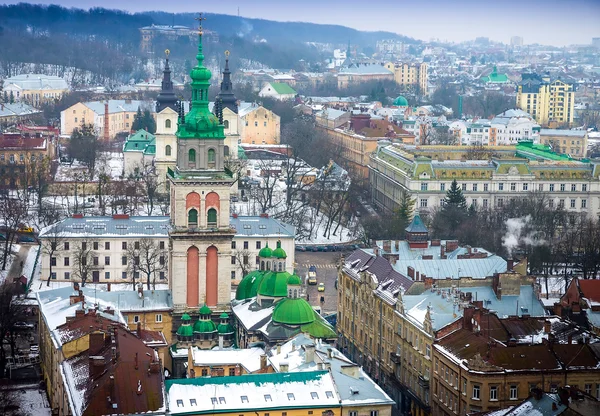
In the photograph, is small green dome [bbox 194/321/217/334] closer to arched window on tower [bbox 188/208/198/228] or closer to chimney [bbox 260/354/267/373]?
arched window on tower [bbox 188/208/198/228]

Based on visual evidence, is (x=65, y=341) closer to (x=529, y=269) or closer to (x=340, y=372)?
(x=340, y=372)

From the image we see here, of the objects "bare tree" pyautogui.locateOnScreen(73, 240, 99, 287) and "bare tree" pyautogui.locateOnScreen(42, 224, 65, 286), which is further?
"bare tree" pyautogui.locateOnScreen(42, 224, 65, 286)

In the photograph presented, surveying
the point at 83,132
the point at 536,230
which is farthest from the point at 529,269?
the point at 83,132

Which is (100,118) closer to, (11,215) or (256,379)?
(11,215)

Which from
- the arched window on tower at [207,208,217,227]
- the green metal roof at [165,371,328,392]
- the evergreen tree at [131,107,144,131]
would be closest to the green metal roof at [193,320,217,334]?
the arched window on tower at [207,208,217,227]

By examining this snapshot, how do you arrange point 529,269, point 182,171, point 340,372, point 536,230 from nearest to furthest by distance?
point 340,372, point 182,171, point 529,269, point 536,230

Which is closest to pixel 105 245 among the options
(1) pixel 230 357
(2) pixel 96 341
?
(1) pixel 230 357
